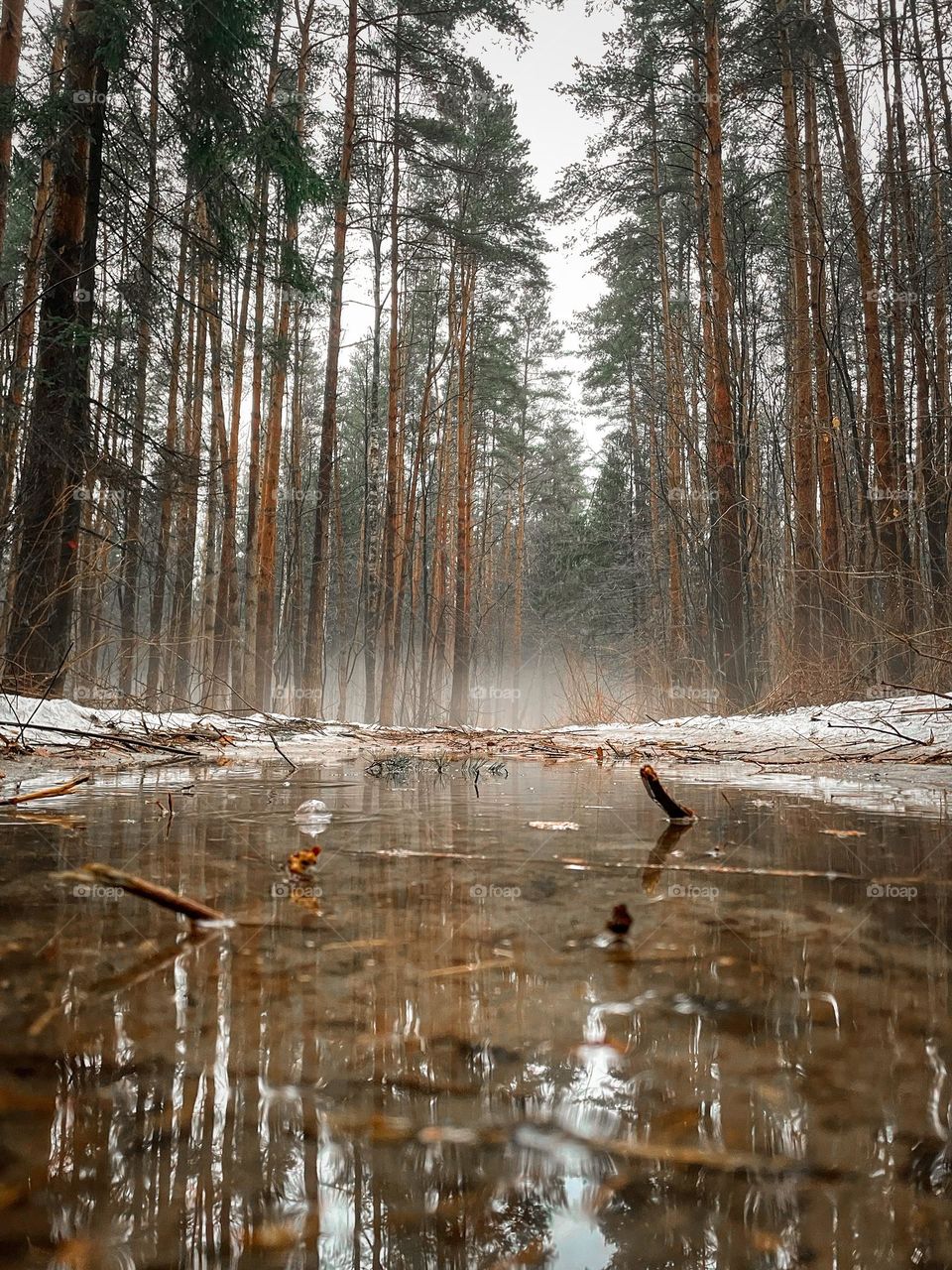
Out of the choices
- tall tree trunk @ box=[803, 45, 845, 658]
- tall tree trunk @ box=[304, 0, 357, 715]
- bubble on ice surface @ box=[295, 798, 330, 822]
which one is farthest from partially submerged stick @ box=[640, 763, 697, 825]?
tall tree trunk @ box=[304, 0, 357, 715]

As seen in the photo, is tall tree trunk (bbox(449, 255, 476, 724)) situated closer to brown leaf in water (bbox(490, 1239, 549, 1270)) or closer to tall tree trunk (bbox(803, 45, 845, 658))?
tall tree trunk (bbox(803, 45, 845, 658))

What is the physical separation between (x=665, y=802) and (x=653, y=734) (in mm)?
4746

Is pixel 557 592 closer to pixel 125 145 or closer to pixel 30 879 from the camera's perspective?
pixel 125 145

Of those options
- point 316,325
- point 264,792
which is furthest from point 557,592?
point 264,792

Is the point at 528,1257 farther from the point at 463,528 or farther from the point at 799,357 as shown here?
the point at 463,528

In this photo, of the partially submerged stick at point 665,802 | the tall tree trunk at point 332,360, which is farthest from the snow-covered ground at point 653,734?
the tall tree trunk at point 332,360

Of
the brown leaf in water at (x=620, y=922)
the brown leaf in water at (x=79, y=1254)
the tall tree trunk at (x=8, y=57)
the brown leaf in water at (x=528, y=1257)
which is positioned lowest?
the brown leaf in water at (x=528, y=1257)

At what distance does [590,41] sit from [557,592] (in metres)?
19.2

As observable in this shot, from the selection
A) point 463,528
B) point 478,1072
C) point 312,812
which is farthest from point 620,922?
point 463,528

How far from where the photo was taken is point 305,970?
86 cm

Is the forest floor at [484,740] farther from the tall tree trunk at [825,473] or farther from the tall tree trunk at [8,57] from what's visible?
the tall tree trunk at [8,57]

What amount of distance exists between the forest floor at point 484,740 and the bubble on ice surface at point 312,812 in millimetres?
1361

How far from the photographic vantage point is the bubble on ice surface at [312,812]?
2.07 metres

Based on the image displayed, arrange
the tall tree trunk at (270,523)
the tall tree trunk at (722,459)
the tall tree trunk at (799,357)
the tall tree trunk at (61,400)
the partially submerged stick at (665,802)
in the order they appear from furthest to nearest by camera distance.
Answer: the tall tree trunk at (270,523)
the tall tree trunk at (722,459)
the tall tree trunk at (799,357)
the tall tree trunk at (61,400)
the partially submerged stick at (665,802)
